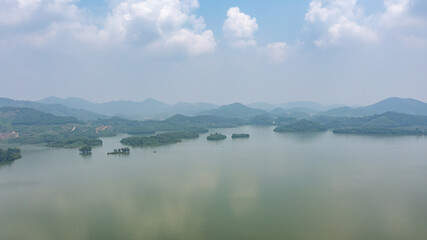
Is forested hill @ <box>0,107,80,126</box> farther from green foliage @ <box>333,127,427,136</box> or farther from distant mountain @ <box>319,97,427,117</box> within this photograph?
distant mountain @ <box>319,97,427,117</box>

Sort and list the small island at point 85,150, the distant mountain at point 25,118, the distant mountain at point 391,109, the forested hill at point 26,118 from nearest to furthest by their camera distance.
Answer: the small island at point 85,150 < the distant mountain at point 25,118 < the forested hill at point 26,118 < the distant mountain at point 391,109

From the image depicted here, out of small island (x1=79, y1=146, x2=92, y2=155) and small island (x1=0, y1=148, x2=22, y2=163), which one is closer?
small island (x1=0, y1=148, x2=22, y2=163)

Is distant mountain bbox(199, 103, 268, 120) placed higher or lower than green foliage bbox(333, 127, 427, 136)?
higher

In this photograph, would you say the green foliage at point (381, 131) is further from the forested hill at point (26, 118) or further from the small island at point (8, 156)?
the forested hill at point (26, 118)

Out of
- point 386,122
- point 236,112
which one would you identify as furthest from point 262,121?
point 236,112

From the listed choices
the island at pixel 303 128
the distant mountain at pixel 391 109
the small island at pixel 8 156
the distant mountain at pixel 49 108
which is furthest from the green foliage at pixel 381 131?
the distant mountain at pixel 49 108

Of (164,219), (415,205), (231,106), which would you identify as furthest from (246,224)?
(231,106)

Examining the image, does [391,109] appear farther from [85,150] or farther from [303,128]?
[85,150]

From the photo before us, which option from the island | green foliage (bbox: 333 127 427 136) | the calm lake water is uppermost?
the island

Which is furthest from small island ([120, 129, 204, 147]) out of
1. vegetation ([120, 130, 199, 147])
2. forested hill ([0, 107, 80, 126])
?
forested hill ([0, 107, 80, 126])
